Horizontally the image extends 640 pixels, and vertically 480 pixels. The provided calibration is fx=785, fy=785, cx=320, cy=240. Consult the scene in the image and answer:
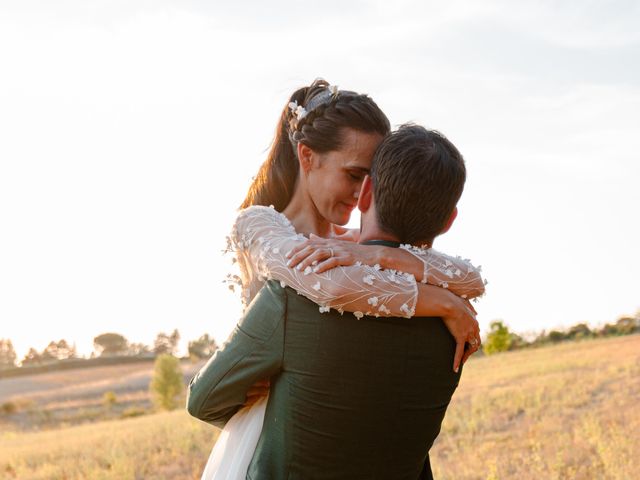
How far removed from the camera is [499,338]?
55.4 meters

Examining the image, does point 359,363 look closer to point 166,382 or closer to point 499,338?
point 166,382

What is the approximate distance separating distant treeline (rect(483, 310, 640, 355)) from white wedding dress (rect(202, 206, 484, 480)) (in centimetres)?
5356

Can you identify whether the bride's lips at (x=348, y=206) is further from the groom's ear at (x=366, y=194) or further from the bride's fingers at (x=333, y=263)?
the bride's fingers at (x=333, y=263)

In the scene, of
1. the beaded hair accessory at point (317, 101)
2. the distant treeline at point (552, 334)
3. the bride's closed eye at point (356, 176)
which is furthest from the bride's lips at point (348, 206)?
the distant treeline at point (552, 334)

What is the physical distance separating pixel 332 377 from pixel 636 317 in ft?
187

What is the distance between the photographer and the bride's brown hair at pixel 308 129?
119 inches

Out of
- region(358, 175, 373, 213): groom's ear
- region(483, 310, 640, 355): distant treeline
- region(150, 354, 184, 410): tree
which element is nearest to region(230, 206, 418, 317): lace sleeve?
region(358, 175, 373, 213): groom's ear

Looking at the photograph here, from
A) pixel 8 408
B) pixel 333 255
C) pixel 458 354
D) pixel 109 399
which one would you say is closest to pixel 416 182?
pixel 333 255

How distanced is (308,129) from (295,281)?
1166 mm

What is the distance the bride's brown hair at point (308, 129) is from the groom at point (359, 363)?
75 centimetres

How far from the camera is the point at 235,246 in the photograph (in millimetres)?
2801

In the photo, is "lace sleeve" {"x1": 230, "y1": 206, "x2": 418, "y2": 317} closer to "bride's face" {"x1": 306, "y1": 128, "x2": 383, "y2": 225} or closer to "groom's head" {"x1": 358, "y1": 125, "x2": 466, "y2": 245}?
"groom's head" {"x1": 358, "y1": 125, "x2": 466, "y2": 245}

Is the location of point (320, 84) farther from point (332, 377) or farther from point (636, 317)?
point (636, 317)

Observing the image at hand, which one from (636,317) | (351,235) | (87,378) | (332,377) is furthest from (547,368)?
(87,378)
